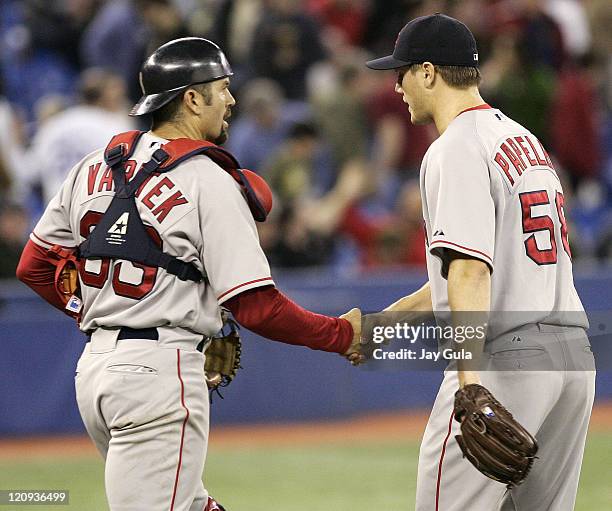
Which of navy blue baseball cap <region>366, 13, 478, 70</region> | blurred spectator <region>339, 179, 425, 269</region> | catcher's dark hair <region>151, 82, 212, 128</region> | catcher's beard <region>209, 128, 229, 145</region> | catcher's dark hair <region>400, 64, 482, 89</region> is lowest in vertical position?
blurred spectator <region>339, 179, 425, 269</region>

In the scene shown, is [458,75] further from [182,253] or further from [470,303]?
[182,253]

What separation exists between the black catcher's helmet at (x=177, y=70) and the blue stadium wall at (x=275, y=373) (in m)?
6.27

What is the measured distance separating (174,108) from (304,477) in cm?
476

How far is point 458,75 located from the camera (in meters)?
4.52

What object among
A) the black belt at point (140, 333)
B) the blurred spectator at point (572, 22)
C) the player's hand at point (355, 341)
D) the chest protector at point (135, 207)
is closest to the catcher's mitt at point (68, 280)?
the chest protector at point (135, 207)

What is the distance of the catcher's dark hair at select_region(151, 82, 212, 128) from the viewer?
176 inches

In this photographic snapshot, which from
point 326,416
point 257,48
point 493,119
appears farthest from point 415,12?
point 493,119

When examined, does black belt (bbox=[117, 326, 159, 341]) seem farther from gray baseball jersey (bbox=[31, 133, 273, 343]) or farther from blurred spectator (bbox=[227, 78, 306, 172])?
blurred spectator (bbox=[227, 78, 306, 172])

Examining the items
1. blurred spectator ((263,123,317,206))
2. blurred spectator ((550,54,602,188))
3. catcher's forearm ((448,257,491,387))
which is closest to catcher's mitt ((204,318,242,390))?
catcher's forearm ((448,257,491,387))

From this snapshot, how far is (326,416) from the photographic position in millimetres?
10969

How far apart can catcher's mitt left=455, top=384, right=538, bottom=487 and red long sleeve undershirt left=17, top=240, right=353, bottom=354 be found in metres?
0.67

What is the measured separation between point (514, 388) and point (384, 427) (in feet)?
21.3

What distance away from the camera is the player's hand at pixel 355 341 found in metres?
4.77

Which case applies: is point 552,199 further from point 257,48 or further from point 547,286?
point 257,48
